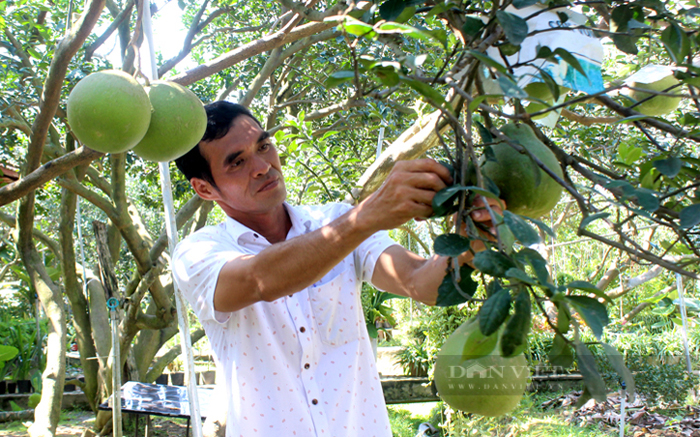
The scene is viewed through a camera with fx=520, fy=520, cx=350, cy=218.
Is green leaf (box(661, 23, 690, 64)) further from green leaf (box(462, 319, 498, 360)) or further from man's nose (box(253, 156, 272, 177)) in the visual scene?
man's nose (box(253, 156, 272, 177))

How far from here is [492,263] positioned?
546mm

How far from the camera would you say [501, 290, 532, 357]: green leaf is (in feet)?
1.71

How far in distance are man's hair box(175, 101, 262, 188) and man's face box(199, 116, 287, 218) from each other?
2 cm

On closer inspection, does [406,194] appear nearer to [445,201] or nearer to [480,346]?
[445,201]

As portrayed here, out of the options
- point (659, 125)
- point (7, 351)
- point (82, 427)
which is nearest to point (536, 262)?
point (659, 125)

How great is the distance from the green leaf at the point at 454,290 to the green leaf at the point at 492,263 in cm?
8

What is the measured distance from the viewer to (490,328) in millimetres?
530

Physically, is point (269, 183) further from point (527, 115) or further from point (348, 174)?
point (348, 174)

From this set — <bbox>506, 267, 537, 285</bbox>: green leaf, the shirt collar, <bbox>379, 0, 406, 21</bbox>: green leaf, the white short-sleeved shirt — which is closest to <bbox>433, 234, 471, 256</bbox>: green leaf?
<bbox>506, 267, 537, 285</bbox>: green leaf

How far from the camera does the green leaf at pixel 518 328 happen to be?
52cm

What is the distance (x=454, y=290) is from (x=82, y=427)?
6.21 metres

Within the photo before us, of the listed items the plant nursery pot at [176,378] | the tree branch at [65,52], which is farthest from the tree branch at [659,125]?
the plant nursery pot at [176,378]

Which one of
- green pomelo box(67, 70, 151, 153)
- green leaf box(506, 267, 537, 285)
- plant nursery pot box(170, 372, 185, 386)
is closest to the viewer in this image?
green leaf box(506, 267, 537, 285)

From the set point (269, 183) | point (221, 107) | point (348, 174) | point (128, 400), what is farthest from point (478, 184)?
point (128, 400)
